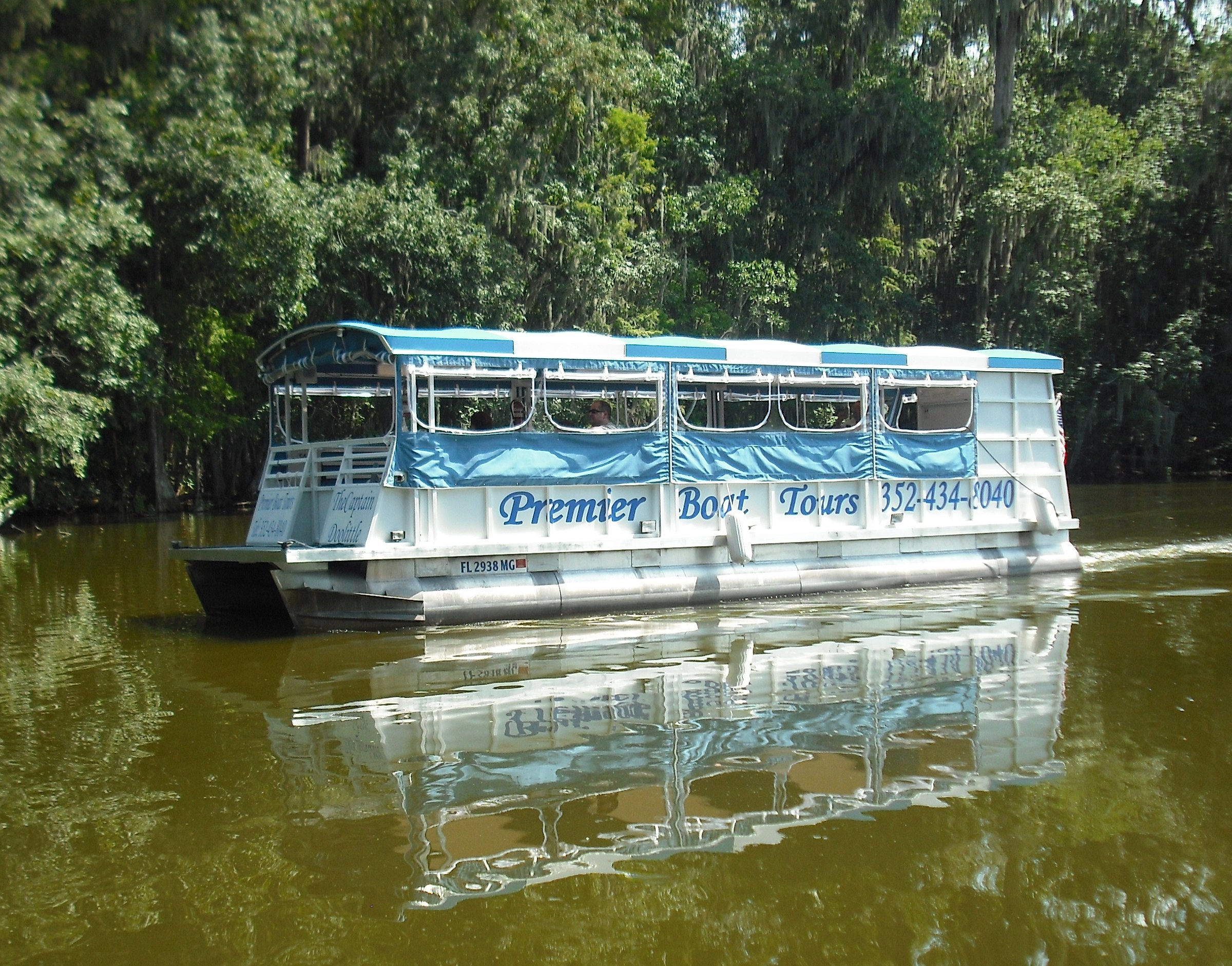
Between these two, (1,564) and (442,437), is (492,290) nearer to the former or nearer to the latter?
(1,564)

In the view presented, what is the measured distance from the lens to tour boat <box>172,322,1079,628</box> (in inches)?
494

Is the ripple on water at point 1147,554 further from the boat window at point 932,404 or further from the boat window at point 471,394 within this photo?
the boat window at point 471,394

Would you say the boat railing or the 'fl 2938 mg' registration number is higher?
the boat railing

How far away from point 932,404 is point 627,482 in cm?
566

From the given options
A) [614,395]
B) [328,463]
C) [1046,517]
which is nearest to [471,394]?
[614,395]

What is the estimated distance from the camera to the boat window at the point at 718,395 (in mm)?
14375

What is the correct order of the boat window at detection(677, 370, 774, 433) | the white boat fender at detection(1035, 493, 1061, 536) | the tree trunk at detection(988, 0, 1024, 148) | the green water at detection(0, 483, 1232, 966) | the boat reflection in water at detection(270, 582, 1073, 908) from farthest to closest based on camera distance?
the tree trunk at detection(988, 0, 1024, 148) < the white boat fender at detection(1035, 493, 1061, 536) < the boat window at detection(677, 370, 774, 433) < the boat reflection in water at detection(270, 582, 1073, 908) < the green water at detection(0, 483, 1232, 966)

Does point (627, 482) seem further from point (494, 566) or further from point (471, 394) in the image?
point (471, 394)

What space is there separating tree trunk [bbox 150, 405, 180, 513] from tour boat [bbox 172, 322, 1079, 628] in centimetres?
1863

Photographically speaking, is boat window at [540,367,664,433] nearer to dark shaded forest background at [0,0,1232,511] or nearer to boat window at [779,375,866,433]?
boat window at [779,375,866,433]

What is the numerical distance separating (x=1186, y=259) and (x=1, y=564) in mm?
38405

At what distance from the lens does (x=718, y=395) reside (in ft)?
52.5

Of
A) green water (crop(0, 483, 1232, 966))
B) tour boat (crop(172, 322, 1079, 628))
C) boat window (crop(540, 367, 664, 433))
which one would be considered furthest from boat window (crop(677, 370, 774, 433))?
green water (crop(0, 483, 1232, 966))

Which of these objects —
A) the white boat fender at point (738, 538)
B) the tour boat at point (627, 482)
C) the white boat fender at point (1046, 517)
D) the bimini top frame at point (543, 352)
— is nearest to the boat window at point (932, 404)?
the tour boat at point (627, 482)
